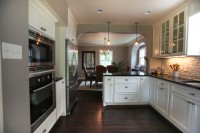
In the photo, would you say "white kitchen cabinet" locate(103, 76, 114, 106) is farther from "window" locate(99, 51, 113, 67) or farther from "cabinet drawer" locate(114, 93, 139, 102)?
"window" locate(99, 51, 113, 67)

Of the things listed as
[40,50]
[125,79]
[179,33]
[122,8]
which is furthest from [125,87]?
[40,50]

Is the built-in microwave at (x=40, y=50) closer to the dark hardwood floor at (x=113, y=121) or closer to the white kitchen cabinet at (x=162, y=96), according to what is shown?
the dark hardwood floor at (x=113, y=121)

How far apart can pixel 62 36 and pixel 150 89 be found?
264 cm

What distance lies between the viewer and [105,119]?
270 cm

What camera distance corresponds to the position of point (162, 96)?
9.07 feet

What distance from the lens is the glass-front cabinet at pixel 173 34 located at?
252 centimetres

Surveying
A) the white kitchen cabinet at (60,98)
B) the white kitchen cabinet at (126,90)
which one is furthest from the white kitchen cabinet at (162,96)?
the white kitchen cabinet at (60,98)

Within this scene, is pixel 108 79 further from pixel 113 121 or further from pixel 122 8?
pixel 122 8

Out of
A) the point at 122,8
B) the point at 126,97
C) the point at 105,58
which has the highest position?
the point at 122,8

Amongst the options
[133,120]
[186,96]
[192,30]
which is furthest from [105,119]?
[192,30]

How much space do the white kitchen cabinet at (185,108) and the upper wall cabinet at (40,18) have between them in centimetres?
236

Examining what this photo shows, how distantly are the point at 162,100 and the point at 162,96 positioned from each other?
9cm

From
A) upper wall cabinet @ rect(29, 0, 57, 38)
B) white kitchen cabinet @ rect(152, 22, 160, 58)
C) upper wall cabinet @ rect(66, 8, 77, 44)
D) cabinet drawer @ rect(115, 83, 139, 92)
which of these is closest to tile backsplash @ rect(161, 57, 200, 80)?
white kitchen cabinet @ rect(152, 22, 160, 58)

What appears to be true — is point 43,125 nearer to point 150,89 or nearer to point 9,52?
point 9,52
